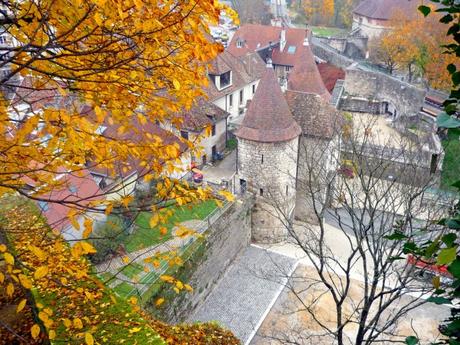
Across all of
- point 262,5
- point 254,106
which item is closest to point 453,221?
point 254,106

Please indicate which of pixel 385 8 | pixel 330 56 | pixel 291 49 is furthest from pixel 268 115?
pixel 385 8

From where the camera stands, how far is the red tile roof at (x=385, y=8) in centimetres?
4669

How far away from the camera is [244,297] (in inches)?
646

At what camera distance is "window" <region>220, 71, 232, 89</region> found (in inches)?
1041

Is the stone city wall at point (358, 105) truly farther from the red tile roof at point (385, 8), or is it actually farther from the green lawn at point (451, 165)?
the red tile roof at point (385, 8)

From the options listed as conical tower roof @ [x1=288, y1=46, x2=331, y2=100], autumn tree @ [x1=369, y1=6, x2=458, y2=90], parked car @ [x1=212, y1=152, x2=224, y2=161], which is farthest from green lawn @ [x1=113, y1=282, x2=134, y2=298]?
autumn tree @ [x1=369, y1=6, x2=458, y2=90]

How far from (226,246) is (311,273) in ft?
12.7

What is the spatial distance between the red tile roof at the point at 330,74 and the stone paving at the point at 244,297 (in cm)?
2288

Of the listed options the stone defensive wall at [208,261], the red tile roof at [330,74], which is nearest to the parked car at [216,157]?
the stone defensive wall at [208,261]

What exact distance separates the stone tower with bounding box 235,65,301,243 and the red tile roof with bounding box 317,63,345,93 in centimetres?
2041

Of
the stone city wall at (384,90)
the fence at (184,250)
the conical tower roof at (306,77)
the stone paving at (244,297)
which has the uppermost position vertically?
the conical tower roof at (306,77)

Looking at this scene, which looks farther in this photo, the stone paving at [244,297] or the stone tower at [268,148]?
the stone tower at [268,148]

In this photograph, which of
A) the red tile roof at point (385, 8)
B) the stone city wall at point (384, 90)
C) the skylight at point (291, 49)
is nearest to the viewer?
the stone city wall at point (384, 90)

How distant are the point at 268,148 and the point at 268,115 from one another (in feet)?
4.66
